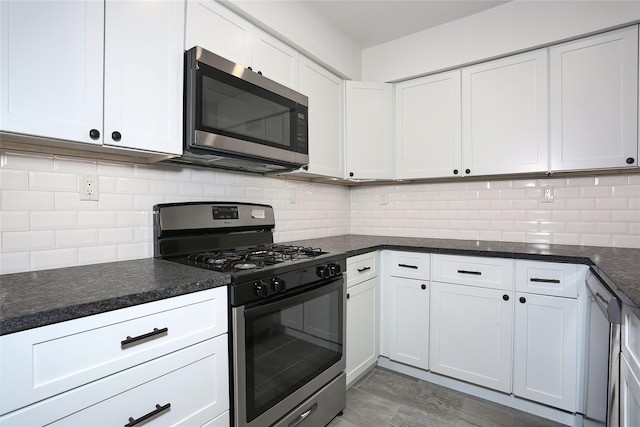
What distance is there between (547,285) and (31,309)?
228 centimetres

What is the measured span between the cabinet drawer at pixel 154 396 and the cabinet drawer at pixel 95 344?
3 cm

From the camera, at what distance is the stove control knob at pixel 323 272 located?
1.62 m

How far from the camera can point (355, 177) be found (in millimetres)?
2604

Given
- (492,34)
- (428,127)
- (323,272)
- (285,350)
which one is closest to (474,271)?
(323,272)

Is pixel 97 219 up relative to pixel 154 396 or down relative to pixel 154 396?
up

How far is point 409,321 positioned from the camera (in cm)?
228

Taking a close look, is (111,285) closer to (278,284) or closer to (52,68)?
(278,284)

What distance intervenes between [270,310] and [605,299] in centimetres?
133

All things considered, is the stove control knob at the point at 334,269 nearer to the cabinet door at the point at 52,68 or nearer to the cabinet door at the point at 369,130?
the cabinet door at the point at 369,130

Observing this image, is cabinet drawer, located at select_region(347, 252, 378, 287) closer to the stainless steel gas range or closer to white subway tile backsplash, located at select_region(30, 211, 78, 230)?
the stainless steel gas range

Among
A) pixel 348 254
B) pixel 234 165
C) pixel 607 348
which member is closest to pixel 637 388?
pixel 607 348

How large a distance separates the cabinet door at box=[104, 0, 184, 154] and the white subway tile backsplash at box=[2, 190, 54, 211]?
368 millimetres

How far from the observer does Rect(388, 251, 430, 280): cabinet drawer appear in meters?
2.21

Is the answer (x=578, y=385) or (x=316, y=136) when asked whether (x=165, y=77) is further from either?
(x=578, y=385)
